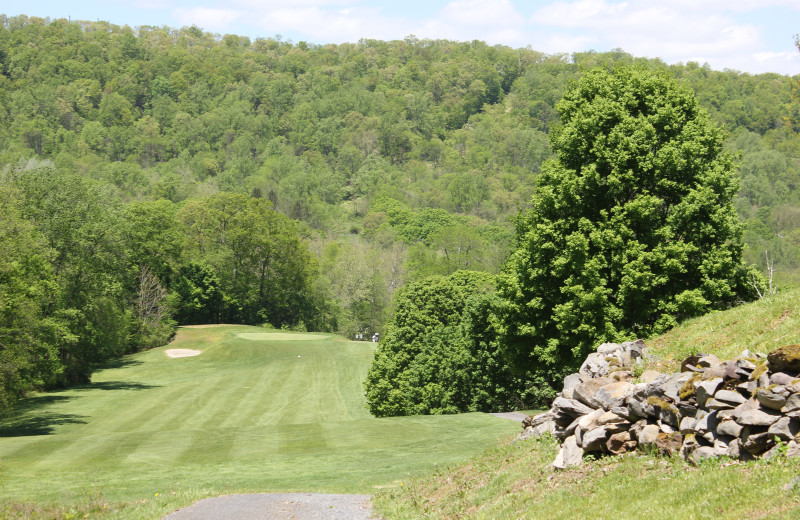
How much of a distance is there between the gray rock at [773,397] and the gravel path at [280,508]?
805cm

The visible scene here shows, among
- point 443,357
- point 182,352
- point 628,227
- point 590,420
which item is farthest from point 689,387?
point 182,352

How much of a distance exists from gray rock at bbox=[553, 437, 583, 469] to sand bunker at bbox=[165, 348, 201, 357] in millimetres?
60040

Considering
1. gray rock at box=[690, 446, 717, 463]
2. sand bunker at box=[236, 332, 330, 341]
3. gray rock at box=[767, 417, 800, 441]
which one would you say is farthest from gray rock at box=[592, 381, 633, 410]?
Result: sand bunker at box=[236, 332, 330, 341]

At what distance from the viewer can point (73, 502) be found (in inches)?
734

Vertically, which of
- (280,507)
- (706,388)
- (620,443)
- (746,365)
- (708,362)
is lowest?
(280,507)

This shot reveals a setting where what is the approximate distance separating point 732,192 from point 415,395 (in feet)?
90.3

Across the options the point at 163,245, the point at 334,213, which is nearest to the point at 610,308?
the point at 163,245

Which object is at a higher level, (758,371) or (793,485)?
(758,371)

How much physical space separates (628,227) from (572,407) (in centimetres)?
1250

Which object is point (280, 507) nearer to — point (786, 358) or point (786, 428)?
point (786, 428)

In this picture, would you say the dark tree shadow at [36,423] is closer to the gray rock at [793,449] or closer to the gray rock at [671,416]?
the gray rock at [671,416]

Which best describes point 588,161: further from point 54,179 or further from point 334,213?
point 334,213

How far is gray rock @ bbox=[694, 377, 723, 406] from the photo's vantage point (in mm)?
12508

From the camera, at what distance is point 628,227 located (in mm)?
26500
